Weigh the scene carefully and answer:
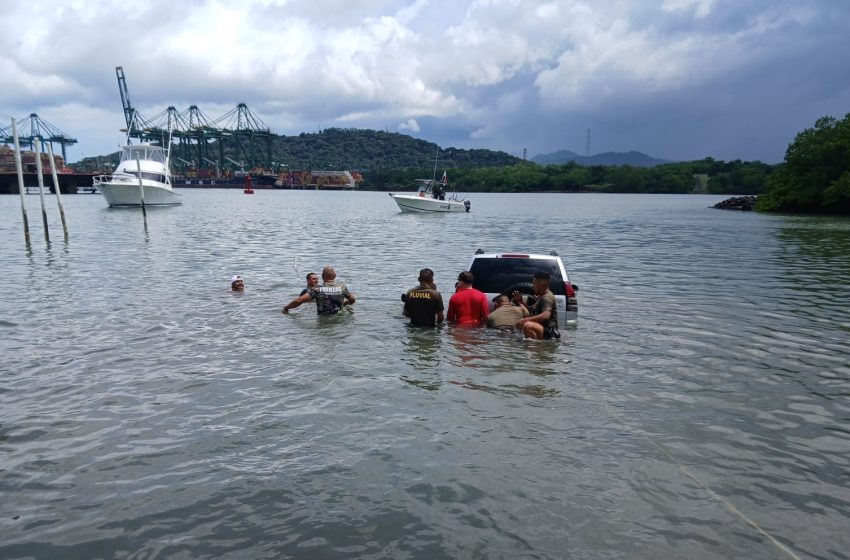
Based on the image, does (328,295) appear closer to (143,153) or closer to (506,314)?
(506,314)

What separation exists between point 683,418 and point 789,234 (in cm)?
4101

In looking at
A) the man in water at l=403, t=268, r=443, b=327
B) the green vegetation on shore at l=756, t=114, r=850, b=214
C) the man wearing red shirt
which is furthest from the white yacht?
the green vegetation on shore at l=756, t=114, r=850, b=214

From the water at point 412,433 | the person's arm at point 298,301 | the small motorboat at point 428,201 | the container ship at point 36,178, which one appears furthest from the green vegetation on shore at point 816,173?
the container ship at point 36,178

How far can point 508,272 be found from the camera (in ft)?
39.4

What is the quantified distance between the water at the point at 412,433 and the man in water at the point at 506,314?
387mm

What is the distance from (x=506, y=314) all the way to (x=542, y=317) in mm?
723

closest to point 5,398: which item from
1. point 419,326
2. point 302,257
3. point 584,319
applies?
point 419,326

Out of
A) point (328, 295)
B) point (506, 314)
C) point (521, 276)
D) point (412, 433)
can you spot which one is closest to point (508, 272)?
point (521, 276)

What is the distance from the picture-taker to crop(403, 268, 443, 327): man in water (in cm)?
1195

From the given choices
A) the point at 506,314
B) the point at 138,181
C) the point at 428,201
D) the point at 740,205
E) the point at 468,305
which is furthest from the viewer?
the point at 740,205

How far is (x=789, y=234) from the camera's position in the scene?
42188mm

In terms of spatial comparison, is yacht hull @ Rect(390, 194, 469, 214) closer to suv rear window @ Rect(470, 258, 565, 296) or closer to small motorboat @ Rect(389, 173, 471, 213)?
small motorboat @ Rect(389, 173, 471, 213)

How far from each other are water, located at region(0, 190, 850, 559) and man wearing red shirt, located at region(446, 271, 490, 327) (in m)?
0.47

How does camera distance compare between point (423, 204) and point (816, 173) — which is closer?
point (423, 204)
